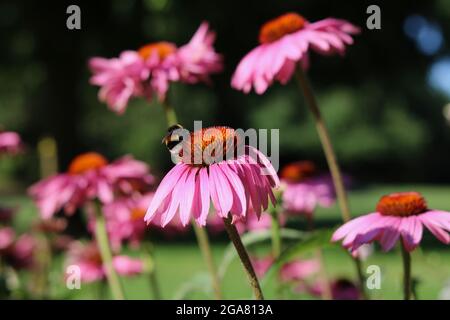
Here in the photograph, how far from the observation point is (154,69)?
151 centimetres

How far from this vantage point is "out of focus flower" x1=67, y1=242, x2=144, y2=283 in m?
1.92

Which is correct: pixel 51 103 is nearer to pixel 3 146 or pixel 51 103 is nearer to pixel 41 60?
pixel 41 60

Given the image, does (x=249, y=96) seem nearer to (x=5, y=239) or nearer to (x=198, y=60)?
(x=5, y=239)

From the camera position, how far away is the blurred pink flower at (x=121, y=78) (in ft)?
5.00

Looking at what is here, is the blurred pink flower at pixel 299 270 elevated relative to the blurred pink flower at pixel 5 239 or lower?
lower

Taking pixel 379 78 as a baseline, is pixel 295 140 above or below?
below

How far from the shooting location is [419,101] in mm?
14570

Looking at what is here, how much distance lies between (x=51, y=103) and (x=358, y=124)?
7.93 m

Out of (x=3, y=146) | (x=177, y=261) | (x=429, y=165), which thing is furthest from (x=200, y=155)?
(x=429, y=165)

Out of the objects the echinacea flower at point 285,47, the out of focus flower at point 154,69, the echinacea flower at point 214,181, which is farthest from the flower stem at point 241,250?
the out of focus flower at point 154,69

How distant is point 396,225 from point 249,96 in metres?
11.1

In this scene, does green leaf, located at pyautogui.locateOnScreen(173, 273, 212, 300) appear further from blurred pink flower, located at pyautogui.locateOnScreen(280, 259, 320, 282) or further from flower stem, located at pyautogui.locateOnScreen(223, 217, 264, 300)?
blurred pink flower, located at pyautogui.locateOnScreen(280, 259, 320, 282)

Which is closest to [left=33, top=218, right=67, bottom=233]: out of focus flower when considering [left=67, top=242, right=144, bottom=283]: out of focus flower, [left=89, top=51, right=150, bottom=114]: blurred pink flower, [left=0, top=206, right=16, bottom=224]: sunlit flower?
[left=67, top=242, right=144, bottom=283]: out of focus flower

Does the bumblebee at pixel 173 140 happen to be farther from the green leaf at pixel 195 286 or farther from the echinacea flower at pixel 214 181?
the green leaf at pixel 195 286
